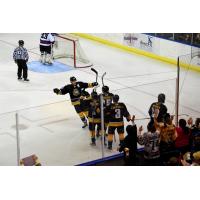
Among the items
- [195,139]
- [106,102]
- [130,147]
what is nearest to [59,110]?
[106,102]

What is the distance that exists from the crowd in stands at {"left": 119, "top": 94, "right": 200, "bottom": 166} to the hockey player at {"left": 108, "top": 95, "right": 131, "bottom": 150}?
0.35 meters

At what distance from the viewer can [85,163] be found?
33.3 feet

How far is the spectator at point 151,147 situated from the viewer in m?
9.71

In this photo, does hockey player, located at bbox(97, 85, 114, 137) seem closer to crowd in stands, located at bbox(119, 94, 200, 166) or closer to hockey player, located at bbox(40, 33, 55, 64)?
crowd in stands, located at bbox(119, 94, 200, 166)

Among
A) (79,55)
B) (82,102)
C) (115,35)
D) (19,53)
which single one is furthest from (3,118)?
(115,35)

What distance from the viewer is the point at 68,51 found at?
53.6 ft

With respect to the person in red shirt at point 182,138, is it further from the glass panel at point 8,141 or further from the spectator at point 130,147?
the glass panel at point 8,141

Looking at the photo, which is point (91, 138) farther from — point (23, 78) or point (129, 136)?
point (23, 78)

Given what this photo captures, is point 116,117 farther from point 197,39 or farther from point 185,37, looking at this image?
point 185,37

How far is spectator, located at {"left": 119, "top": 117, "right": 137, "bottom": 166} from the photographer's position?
31.7 feet

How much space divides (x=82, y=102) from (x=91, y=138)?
57 centimetres

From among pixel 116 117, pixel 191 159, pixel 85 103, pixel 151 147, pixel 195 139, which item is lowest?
pixel 191 159

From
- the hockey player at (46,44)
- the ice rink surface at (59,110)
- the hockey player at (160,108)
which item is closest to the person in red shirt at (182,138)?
the hockey player at (160,108)

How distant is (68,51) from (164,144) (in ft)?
22.7
